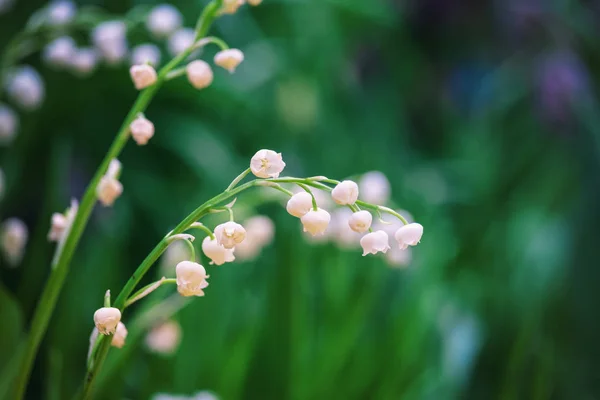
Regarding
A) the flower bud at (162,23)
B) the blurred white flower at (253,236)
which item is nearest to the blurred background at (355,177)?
the blurred white flower at (253,236)

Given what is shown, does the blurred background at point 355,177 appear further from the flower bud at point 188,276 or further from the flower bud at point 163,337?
the flower bud at point 188,276

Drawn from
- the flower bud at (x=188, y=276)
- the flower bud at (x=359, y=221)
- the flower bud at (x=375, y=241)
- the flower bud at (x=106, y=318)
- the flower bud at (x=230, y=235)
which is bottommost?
the flower bud at (x=106, y=318)

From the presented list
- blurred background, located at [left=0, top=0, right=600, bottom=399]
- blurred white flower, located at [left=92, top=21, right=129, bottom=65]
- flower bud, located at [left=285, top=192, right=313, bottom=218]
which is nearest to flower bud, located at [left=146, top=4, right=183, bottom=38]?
blurred white flower, located at [left=92, top=21, right=129, bottom=65]

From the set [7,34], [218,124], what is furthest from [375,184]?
[218,124]

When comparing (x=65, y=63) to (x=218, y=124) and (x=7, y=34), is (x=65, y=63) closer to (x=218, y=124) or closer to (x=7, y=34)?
(x=7, y=34)

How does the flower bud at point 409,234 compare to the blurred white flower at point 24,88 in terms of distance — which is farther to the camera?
the blurred white flower at point 24,88

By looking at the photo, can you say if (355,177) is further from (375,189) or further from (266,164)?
(266,164)
